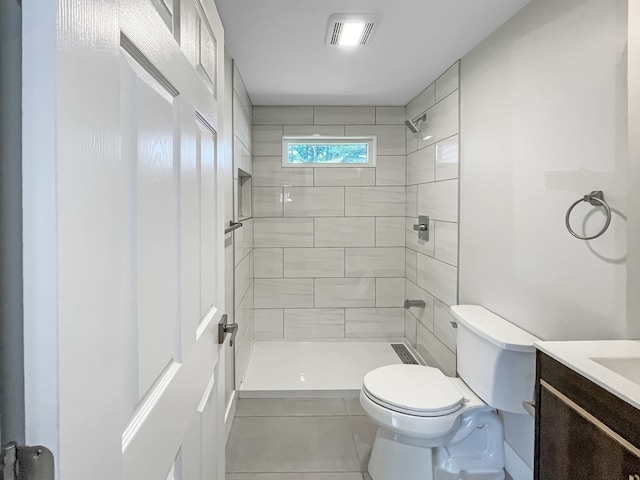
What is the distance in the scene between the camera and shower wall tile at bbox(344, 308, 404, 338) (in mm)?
3768

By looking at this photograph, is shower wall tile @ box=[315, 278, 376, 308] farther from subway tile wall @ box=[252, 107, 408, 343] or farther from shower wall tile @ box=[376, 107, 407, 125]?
shower wall tile @ box=[376, 107, 407, 125]

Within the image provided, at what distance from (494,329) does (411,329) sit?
1.80 metres

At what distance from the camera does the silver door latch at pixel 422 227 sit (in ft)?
10.1

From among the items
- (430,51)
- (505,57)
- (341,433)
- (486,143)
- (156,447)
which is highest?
(430,51)

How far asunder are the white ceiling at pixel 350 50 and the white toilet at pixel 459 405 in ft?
4.77

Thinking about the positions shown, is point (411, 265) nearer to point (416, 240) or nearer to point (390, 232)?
point (416, 240)

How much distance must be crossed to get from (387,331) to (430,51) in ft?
7.91

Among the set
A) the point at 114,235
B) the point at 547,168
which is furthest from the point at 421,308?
the point at 114,235

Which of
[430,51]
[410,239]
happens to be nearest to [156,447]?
[430,51]

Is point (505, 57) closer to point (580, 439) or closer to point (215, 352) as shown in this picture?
point (580, 439)

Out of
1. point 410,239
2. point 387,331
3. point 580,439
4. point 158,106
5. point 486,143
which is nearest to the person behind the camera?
point 158,106

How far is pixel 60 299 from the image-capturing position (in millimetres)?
388

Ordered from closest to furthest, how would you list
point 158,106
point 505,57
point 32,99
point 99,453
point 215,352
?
point 32,99 < point 99,453 < point 158,106 < point 215,352 < point 505,57

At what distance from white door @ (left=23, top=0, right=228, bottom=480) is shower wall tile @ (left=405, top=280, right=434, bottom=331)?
2276mm
